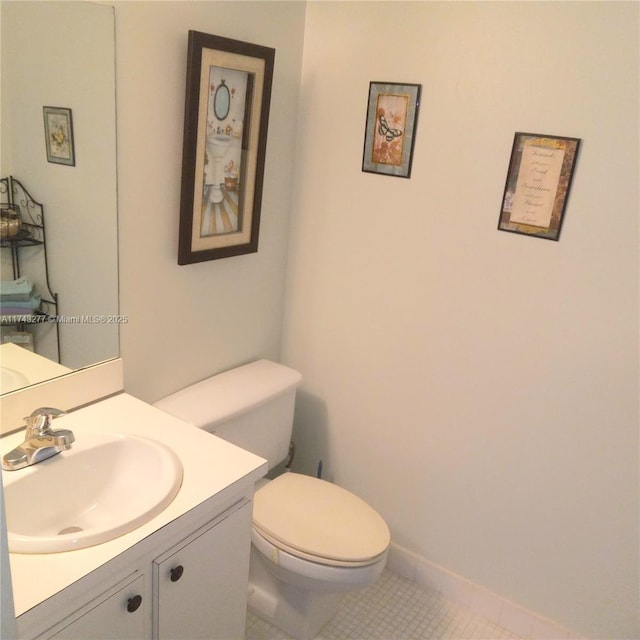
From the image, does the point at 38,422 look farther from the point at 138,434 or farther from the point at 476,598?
the point at 476,598

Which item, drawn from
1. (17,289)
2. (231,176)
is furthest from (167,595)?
(231,176)

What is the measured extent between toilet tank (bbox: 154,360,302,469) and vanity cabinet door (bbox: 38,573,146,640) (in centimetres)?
55

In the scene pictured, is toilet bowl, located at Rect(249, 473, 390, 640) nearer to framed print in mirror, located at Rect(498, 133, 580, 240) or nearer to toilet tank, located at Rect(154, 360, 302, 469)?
toilet tank, located at Rect(154, 360, 302, 469)

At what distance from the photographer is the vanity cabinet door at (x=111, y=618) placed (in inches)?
40.3

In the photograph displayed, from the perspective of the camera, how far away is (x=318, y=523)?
173 centimetres

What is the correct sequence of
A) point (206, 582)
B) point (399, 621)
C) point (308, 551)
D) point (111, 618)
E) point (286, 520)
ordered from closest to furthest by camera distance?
1. point (111, 618)
2. point (206, 582)
3. point (308, 551)
4. point (286, 520)
5. point (399, 621)

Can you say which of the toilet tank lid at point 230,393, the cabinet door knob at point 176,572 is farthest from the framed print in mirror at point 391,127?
the cabinet door knob at point 176,572

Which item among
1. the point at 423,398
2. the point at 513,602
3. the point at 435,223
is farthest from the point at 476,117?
the point at 513,602

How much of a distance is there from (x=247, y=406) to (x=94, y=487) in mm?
549

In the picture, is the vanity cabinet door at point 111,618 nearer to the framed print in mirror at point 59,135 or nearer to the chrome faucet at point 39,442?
the chrome faucet at point 39,442

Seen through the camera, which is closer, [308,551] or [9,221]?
[9,221]

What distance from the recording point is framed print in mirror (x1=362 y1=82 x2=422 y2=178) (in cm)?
178

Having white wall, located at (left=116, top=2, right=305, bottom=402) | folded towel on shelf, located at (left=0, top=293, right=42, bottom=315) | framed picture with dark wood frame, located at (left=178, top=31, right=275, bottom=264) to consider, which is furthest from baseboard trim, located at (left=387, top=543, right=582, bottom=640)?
folded towel on shelf, located at (left=0, top=293, right=42, bottom=315)

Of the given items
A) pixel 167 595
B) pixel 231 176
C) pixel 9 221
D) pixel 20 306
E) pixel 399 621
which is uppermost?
pixel 231 176
